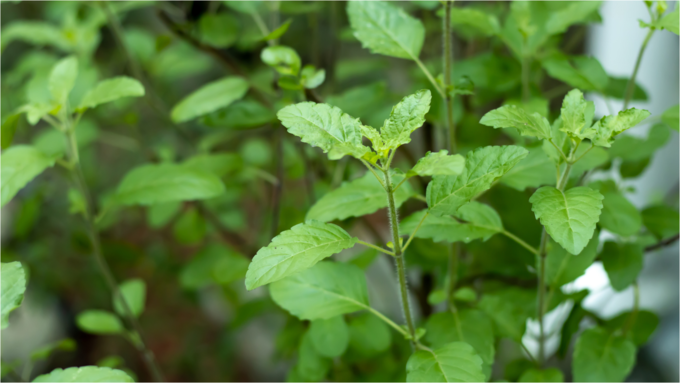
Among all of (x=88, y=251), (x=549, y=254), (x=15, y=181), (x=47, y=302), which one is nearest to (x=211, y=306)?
(x=47, y=302)

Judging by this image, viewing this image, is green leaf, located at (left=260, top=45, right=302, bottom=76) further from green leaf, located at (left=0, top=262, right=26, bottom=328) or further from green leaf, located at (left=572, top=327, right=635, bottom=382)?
green leaf, located at (left=572, top=327, right=635, bottom=382)

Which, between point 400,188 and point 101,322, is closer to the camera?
point 400,188

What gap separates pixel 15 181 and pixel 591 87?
722 mm

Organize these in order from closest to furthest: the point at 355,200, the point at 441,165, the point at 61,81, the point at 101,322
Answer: the point at 441,165, the point at 355,200, the point at 61,81, the point at 101,322

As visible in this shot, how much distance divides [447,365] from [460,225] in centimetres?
15

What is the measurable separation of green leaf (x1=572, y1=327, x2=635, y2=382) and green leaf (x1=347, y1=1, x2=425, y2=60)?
1.37 feet

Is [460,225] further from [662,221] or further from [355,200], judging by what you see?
[662,221]

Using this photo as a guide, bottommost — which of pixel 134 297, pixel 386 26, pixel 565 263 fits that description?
pixel 134 297

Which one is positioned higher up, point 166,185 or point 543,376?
point 166,185

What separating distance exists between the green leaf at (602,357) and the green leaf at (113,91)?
0.62m

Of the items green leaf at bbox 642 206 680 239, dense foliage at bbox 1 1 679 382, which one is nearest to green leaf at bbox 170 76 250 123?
dense foliage at bbox 1 1 679 382

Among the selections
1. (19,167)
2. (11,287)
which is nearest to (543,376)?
(11,287)

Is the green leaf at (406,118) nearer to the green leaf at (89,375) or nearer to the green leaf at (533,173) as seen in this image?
the green leaf at (533,173)

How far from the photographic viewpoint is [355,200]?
51cm
